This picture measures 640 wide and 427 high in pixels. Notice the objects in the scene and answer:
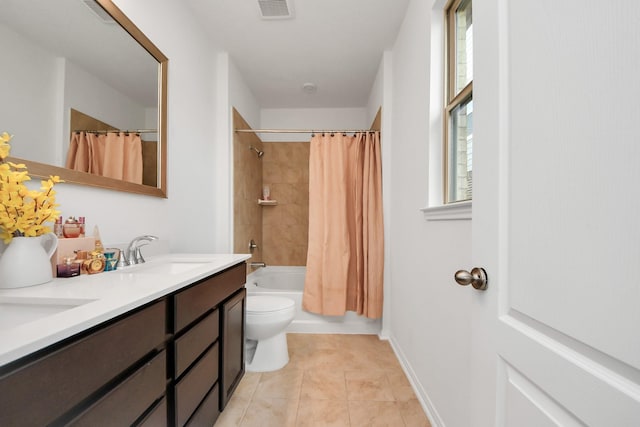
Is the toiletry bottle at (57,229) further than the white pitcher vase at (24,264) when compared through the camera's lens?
Yes

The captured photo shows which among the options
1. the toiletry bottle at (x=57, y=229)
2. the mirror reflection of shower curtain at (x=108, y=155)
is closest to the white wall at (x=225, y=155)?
the mirror reflection of shower curtain at (x=108, y=155)

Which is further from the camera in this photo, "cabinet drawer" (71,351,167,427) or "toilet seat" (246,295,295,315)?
"toilet seat" (246,295,295,315)

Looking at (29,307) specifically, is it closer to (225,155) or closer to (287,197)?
(225,155)

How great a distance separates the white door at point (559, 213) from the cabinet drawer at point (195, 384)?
94cm

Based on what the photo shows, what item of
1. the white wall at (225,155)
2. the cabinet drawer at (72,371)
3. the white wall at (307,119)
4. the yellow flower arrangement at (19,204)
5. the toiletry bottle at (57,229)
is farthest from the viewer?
the white wall at (307,119)

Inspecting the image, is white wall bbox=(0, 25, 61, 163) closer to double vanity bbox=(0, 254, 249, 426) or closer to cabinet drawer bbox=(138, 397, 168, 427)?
double vanity bbox=(0, 254, 249, 426)

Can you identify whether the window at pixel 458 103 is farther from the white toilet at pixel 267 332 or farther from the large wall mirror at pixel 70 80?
Answer: the large wall mirror at pixel 70 80

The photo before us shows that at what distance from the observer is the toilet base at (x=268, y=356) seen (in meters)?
1.96

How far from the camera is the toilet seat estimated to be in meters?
1.90

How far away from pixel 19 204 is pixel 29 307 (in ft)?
1.01

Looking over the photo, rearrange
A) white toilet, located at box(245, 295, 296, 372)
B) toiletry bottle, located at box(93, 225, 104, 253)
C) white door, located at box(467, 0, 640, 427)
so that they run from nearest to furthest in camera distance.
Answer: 1. white door, located at box(467, 0, 640, 427)
2. toiletry bottle, located at box(93, 225, 104, 253)
3. white toilet, located at box(245, 295, 296, 372)

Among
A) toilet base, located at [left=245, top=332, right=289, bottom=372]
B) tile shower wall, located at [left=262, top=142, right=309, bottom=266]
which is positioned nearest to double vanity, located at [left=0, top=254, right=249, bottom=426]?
toilet base, located at [left=245, top=332, right=289, bottom=372]

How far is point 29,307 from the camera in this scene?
29.6 inches

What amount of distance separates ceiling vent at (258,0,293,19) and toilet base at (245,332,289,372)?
2.29 metres
